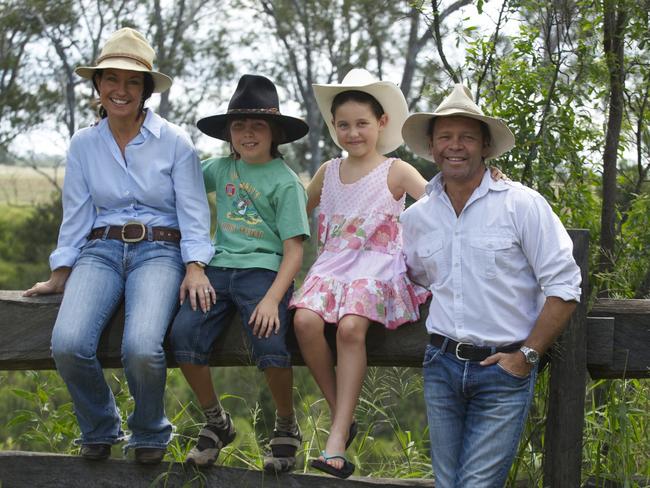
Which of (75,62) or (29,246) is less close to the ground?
(75,62)

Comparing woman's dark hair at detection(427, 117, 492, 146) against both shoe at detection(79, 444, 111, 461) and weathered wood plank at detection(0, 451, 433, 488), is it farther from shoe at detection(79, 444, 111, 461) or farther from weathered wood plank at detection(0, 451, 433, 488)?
shoe at detection(79, 444, 111, 461)

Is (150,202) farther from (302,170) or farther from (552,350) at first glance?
(302,170)

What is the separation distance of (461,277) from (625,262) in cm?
220

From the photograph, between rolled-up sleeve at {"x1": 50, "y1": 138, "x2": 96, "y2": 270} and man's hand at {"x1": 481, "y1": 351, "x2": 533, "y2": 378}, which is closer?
man's hand at {"x1": 481, "y1": 351, "x2": 533, "y2": 378}

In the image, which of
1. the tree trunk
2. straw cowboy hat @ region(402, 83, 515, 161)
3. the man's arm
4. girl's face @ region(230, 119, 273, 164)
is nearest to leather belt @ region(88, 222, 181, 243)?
girl's face @ region(230, 119, 273, 164)

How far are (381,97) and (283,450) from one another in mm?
1472

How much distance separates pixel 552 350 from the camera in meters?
3.76

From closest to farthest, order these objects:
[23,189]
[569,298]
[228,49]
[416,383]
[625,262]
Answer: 1. [569,298]
2. [416,383]
3. [625,262]
4. [228,49]
5. [23,189]

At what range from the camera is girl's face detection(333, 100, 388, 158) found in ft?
13.4

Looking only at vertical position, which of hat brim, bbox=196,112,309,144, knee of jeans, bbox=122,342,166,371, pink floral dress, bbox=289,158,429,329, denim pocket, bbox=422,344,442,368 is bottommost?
knee of jeans, bbox=122,342,166,371

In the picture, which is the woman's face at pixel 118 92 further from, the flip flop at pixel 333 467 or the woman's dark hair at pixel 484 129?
the flip flop at pixel 333 467

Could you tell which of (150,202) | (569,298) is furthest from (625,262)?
(150,202)

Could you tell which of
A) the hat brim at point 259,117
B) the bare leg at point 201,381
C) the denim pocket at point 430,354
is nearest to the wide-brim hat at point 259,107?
Answer: the hat brim at point 259,117

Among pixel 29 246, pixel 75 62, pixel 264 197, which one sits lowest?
pixel 29 246
